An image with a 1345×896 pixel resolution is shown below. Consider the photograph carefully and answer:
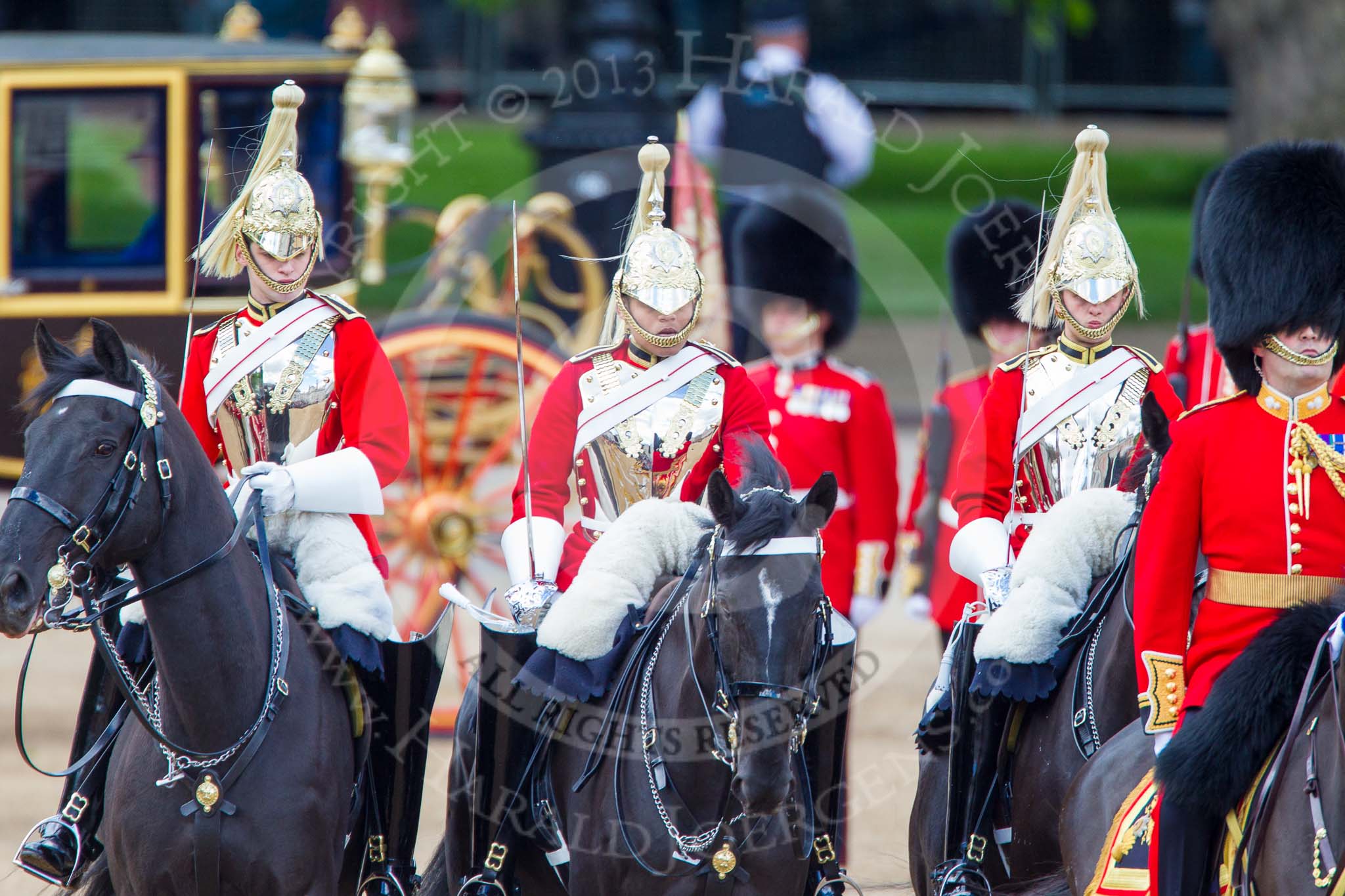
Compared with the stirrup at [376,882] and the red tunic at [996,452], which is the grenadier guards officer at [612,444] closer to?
the stirrup at [376,882]

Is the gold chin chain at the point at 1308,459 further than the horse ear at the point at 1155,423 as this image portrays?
No

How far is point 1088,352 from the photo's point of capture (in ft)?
13.9

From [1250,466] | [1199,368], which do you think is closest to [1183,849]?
[1250,466]

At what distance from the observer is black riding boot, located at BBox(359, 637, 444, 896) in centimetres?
404

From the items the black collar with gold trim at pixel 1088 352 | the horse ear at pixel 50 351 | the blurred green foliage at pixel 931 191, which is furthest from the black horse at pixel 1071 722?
the blurred green foliage at pixel 931 191

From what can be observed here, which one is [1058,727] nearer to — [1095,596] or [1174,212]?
[1095,596]

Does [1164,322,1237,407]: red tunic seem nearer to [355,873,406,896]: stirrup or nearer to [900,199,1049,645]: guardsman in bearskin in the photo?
[900,199,1049,645]: guardsman in bearskin

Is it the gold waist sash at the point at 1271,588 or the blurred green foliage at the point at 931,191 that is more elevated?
the blurred green foliage at the point at 931,191

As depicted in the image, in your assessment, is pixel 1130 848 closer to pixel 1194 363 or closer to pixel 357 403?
pixel 357 403

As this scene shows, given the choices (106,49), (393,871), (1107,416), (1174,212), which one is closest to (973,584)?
(1107,416)

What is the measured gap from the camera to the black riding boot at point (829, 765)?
12.7 feet

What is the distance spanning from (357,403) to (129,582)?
0.70 m

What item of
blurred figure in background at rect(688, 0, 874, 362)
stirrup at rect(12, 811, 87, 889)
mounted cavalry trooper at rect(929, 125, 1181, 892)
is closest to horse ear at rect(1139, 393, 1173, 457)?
mounted cavalry trooper at rect(929, 125, 1181, 892)

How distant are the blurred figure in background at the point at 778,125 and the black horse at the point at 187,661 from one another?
400cm
